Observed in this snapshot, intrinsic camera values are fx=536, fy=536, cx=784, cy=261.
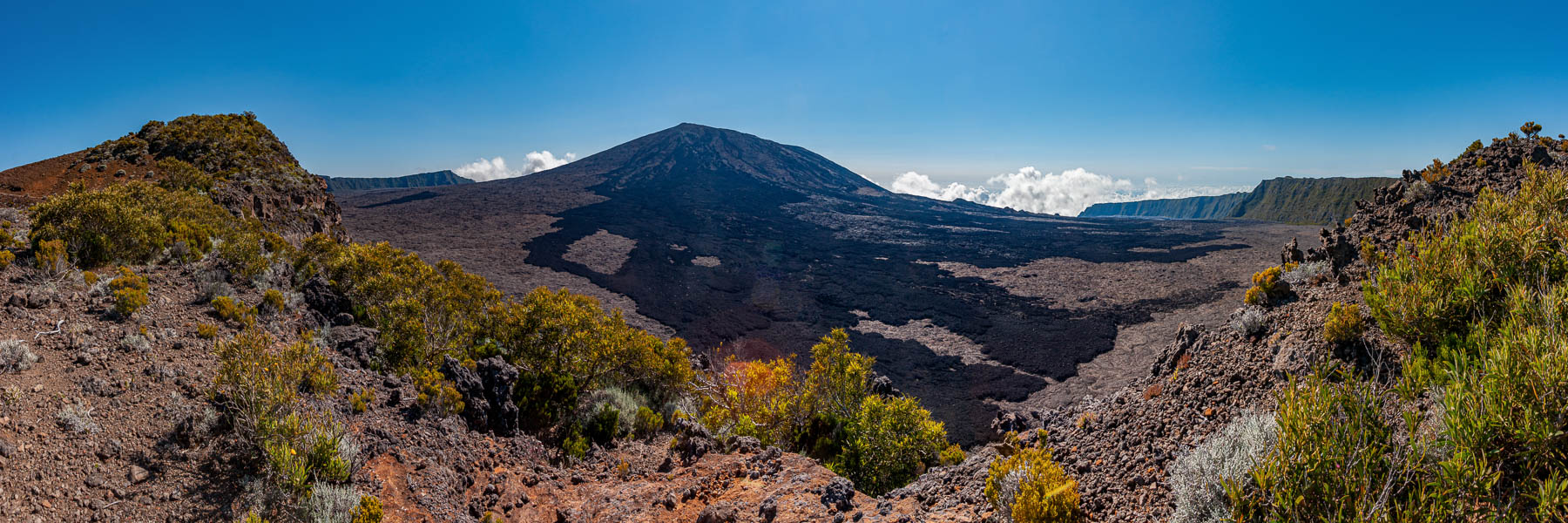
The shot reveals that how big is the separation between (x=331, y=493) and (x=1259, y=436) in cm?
687

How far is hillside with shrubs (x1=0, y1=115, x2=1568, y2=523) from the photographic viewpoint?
9.52 ft

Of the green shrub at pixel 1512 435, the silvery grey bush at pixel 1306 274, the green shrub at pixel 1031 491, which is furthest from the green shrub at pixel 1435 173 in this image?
the green shrub at pixel 1031 491

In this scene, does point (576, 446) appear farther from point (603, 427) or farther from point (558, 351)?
point (558, 351)

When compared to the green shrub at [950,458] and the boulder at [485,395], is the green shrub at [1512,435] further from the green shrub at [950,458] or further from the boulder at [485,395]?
the boulder at [485,395]

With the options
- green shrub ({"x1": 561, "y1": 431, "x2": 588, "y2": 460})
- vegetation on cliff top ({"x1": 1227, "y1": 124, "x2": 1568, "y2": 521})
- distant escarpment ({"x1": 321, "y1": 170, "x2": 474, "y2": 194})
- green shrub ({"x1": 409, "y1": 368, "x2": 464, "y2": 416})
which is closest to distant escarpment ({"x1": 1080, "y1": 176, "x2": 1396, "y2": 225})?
vegetation on cliff top ({"x1": 1227, "y1": 124, "x2": 1568, "y2": 521})

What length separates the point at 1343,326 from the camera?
14.1ft

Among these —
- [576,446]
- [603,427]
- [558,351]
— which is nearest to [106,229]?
[558,351]

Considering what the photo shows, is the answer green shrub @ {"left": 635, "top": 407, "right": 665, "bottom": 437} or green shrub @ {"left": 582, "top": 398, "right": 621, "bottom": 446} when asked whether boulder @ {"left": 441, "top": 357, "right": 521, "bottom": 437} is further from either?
green shrub @ {"left": 635, "top": 407, "right": 665, "bottom": 437}

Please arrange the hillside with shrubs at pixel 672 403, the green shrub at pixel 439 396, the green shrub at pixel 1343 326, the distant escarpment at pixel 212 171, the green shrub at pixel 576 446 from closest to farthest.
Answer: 1. the hillside with shrubs at pixel 672 403
2. the green shrub at pixel 1343 326
3. the green shrub at pixel 439 396
4. the green shrub at pixel 576 446
5. the distant escarpment at pixel 212 171

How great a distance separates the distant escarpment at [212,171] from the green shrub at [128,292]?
7.10 m

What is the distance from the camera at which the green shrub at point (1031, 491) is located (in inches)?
153

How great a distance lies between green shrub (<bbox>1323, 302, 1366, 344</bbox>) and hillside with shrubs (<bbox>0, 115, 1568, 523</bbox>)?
0.7 inches

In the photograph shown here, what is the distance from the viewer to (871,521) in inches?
193

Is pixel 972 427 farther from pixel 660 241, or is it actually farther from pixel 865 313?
pixel 660 241
